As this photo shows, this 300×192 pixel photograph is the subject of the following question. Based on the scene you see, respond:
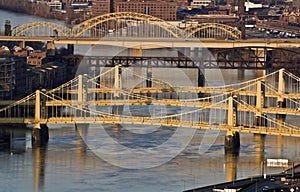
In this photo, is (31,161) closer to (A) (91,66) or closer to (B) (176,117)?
(B) (176,117)

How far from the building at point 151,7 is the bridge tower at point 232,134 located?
136 feet

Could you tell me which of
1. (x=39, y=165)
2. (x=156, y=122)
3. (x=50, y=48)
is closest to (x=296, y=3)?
(x=50, y=48)

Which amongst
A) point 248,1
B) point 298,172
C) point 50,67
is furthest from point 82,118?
point 248,1

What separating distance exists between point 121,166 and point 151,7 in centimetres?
4692

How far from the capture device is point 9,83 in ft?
117

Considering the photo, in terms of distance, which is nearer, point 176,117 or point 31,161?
point 31,161

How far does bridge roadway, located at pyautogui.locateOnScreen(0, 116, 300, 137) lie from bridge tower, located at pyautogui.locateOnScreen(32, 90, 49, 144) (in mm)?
96

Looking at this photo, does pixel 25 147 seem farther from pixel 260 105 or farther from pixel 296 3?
pixel 296 3

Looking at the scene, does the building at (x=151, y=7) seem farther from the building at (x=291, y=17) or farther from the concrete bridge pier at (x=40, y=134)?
the concrete bridge pier at (x=40, y=134)

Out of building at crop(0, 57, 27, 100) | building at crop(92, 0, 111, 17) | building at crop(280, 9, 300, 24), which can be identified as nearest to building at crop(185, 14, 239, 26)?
building at crop(280, 9, 300, 24)

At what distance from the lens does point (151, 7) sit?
73000 mm

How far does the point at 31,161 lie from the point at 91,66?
1728cm

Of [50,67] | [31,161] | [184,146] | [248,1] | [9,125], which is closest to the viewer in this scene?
[31,161]

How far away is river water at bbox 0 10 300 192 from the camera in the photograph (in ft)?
80.8
